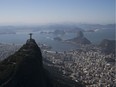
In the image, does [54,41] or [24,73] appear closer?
[24,73]

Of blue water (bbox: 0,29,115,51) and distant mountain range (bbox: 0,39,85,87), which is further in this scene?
blue water (bbox: 0,29,115,51)

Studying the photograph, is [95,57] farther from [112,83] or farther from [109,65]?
[112,83]

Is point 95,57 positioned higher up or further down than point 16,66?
Answer: further down

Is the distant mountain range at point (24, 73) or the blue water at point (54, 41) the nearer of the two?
the distant mountain range at point (24, 73)

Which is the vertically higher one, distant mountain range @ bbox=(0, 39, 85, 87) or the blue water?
distant mountain range @ bbox=(0, 39, 85, 87)

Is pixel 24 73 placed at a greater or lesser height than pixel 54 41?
greater

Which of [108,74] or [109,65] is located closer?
[108,74]

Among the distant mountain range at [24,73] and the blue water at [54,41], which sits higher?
the distant mountain range at [24,73]

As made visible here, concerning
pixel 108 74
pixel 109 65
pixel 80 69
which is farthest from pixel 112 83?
pixel 109 65

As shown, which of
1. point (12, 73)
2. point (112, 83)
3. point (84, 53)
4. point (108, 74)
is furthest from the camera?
point (84, 53)

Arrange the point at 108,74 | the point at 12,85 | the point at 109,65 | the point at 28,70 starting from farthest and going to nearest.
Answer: the point at 109,65, the point at 108,74, the point at 28,70, the point at 12,85
